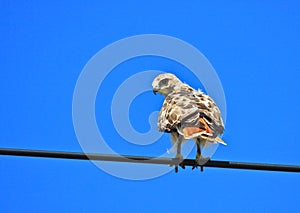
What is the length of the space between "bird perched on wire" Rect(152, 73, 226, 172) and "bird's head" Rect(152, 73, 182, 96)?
1.48 meters

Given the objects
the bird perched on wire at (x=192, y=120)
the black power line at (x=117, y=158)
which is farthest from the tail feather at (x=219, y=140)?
the black power line at (x=117, y=158)

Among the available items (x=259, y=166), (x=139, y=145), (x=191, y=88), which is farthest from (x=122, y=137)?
(x=259, y=166)

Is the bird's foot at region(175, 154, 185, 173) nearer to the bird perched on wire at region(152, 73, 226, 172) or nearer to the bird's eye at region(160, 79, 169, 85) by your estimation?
the bird perched on wire at region(152, 73, 226, 172)

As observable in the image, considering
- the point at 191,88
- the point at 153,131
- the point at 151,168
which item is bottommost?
the point at 151,168

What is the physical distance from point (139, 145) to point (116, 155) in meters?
2.26

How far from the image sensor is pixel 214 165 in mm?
7934

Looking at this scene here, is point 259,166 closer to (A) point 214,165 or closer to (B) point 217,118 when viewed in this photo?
(A) point 214,165

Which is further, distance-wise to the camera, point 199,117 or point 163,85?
point 163,85

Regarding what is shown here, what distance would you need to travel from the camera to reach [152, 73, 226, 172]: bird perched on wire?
8.62 metres

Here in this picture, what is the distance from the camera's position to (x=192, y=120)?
28.5ft

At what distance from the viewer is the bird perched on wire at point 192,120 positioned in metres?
8.62

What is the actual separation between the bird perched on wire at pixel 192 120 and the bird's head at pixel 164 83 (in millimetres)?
1480

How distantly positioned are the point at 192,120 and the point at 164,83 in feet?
10.5

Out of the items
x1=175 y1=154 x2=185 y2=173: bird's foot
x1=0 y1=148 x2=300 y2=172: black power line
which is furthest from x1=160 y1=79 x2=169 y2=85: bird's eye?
x1=0 y1=148 x2=300 y2=172: black power line
